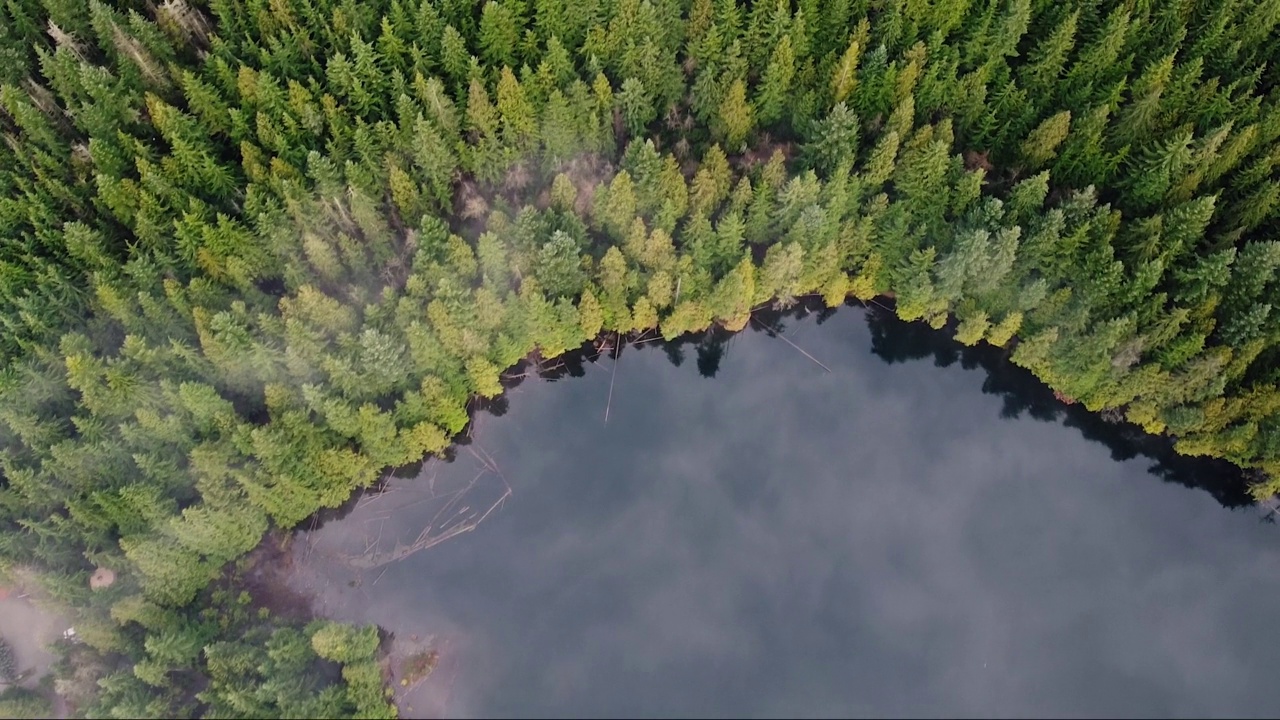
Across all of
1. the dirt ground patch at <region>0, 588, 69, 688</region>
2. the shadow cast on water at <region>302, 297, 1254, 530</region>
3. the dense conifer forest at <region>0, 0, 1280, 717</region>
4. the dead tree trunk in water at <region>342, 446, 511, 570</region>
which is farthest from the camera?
the shadow cast on water at <region>302, 297, 1254, 530</region>

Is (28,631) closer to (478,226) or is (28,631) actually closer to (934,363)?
(478,226)

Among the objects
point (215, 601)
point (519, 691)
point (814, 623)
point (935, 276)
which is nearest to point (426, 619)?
point (519, 691)

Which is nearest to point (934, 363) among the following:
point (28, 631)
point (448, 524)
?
point (448, 524)

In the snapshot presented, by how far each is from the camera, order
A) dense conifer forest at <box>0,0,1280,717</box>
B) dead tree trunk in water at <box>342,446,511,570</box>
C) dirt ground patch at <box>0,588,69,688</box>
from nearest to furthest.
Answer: dense conifer forest at <box>0,0,1280,717</box>, dirt ground patch at <box>0,588,69,688</box>, dead tree trunk in water at <box>342,446,511,570</box>

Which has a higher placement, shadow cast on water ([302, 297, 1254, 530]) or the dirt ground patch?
shadow cast on water ([302, 297, 1254, 530])

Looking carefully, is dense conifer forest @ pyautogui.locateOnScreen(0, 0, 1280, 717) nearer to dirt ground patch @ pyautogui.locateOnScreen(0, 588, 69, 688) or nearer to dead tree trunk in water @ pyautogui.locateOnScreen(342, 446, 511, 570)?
dead tree trunk in water @ pyautogui.locateOnScreen(342, 446, 511, 570)

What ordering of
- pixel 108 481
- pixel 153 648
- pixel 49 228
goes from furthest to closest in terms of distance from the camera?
pixel 49 228, pixel 108 481, pixel 153 648

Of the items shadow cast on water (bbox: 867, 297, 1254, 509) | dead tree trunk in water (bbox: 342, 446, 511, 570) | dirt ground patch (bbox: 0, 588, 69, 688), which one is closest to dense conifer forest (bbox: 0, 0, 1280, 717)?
shadow cast on water (bbox: 867, 297, 1254, 509)

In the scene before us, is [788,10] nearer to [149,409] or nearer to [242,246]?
[242,246]

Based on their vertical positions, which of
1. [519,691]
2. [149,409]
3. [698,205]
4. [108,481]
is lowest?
[519,691]
